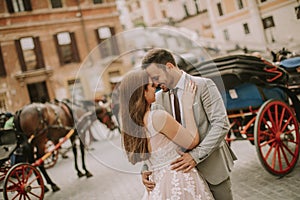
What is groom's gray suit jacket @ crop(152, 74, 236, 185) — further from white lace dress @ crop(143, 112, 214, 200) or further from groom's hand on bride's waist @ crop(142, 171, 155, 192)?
A: groom's hand on bride's waist @ crop(142, 171, 155, 192)

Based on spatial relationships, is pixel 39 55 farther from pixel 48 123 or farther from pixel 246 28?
pixel 246 28

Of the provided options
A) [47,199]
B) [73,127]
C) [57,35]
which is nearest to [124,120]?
[47,199]

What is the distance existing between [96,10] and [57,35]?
3395 millimetres

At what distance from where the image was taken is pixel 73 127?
19.2ft

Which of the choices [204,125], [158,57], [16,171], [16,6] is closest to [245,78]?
[204,125]

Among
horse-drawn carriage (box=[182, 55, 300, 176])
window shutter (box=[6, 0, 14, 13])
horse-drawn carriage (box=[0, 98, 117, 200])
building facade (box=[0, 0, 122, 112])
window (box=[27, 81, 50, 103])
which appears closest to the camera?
horse-drawn carriage (box=[182, 55, 300, 176])

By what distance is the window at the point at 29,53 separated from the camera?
294 inches

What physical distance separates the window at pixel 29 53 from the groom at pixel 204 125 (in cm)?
571

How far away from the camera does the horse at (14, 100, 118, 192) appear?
4816 mm

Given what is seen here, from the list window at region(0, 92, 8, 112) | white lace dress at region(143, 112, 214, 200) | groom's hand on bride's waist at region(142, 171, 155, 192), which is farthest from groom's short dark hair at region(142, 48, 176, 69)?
window at region(0, 92, 8, 112)

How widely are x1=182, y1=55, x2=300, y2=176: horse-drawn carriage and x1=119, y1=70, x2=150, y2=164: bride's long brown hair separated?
5.39ft

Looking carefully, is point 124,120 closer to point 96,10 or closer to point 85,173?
point 85,173

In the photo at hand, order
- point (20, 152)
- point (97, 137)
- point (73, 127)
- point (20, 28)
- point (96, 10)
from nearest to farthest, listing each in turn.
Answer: point (20, 152), point (73, 127), point (20, 28), point (97, 137), point (96, 10)

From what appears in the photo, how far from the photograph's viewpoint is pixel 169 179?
174 cm
